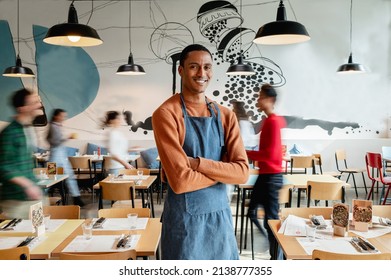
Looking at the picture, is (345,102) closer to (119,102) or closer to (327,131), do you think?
(327,131)

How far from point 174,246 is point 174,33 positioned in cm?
446

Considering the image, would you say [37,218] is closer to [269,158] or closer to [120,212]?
[120,212]

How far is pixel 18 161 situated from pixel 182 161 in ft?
3.51

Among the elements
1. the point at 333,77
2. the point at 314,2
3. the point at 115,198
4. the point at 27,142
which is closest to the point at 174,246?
the point at 27,142

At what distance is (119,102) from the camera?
5.40 metres

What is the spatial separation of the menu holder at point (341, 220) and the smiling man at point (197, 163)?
716 mm

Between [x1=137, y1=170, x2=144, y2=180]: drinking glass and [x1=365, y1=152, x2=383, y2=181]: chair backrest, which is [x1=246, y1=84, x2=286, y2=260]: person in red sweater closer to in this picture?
[x1=137, y1=170, x2=144, y2=180]: drinking glass

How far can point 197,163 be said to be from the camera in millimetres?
1243

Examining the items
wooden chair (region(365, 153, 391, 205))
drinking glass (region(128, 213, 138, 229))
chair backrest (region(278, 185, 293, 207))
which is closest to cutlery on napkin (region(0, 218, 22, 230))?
drinking glass (region(128, 213, 138, 229))

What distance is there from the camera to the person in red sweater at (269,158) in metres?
2.61

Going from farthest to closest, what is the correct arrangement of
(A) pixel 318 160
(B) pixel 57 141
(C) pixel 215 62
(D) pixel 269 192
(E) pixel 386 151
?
(C) pixel 215 62 → (E) pixel 386 151 → (A) pixel 318 160 → (B) pixel 57 141 → (D) pixel 269 192

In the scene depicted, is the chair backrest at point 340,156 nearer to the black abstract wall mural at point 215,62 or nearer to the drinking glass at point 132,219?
the black abstract wall mural at point 215,62

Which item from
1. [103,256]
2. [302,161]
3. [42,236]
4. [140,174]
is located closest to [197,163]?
[103,256]

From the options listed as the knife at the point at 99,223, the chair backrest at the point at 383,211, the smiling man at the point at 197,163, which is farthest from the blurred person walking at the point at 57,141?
the chair backrest at the point at 383,211
